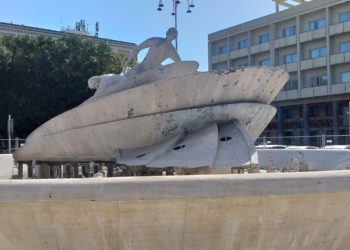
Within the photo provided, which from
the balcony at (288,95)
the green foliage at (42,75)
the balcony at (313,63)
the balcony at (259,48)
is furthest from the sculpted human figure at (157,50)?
the balcony at (259,48)

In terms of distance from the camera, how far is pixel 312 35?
41344mm

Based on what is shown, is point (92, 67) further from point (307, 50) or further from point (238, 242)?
point (238, 242)

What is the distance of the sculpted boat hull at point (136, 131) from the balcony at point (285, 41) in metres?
37.7

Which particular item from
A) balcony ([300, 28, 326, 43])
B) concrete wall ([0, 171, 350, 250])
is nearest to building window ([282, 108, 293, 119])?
balcony ([300, 28, 326, 43])

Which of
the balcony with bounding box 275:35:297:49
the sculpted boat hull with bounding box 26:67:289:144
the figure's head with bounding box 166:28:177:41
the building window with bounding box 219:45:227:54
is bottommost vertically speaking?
the sculpted boat hull with bounding box 26:67:289:144

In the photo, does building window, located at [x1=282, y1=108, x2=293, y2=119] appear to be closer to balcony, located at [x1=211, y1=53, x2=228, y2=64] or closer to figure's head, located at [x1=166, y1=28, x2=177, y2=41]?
balcony, located at [x1=211, y1=53, x2=228, y2=64]

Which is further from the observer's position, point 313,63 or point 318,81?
point 318,81

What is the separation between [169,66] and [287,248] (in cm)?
436

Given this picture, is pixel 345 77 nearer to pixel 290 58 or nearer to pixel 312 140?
pixel 290 58

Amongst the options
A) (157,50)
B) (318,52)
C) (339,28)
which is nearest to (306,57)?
(318,52)

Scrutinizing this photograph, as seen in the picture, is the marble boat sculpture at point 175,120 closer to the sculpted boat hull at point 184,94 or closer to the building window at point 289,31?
the sculpted boat hull at point 184,94

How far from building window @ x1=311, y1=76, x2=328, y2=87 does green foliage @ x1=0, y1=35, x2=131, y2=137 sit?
20892mm

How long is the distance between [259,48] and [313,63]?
6999 millimetres

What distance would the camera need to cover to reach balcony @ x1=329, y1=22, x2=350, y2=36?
38719 mm
